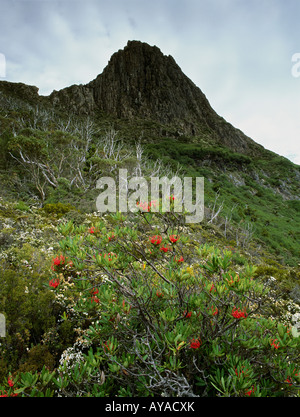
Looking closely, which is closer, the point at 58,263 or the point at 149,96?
the point at 58,263

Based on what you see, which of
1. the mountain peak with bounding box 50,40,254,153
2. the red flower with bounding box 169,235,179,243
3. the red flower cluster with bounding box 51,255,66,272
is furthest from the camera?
the mountain peak with bounding box 50,40,254,153

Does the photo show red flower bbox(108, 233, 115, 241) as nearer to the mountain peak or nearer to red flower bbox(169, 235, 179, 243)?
red flower bbox(169, 235, 179, 243)

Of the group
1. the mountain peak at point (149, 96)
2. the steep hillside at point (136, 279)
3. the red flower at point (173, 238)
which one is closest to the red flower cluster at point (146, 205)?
the steep hillside at point (136, 279)

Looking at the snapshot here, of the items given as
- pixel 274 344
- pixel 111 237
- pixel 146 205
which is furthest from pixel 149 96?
pixel 274 344

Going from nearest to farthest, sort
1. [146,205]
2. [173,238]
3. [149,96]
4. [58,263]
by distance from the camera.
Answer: [58,263] → [173,238] → [146,205] → [149,96]

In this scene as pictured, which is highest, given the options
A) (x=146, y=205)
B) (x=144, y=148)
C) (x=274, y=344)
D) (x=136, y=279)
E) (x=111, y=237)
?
(x=144, y=148)

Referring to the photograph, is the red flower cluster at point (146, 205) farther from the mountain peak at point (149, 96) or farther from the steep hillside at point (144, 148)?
the mountain peak at point (149, 96)

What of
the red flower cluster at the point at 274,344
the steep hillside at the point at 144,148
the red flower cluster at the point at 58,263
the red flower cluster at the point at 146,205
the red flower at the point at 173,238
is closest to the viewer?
the red flower cluster at the point at 274,344

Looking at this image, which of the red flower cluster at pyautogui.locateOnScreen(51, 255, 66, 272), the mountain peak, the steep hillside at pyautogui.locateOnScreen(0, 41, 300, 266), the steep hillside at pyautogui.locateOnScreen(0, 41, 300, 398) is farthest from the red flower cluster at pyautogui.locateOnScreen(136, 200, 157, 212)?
the mountain peak

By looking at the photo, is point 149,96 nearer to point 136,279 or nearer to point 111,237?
point 111,237

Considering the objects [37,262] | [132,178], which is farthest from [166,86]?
[37,262]
